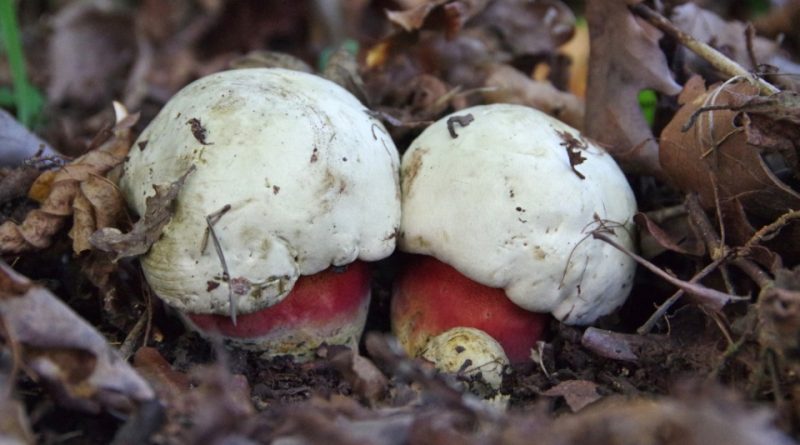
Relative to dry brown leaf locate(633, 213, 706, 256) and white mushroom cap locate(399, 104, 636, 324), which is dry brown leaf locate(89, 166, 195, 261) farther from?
dry brown leaf locate(633, 213, 706, 256)

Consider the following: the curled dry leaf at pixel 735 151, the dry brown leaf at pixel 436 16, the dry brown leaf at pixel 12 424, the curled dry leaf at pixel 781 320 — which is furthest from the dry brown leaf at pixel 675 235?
the dry brown leaf at pixel 12 424

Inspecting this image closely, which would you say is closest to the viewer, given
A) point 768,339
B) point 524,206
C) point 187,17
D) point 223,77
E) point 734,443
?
point 734,443

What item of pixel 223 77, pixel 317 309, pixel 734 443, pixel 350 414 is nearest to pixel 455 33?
pixel 223 77

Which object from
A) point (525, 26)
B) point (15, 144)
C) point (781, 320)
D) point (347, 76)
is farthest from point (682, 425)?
point (525, 26)

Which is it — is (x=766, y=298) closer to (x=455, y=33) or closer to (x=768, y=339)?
(x=768, y=339)

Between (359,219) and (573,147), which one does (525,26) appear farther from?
(359,219)
